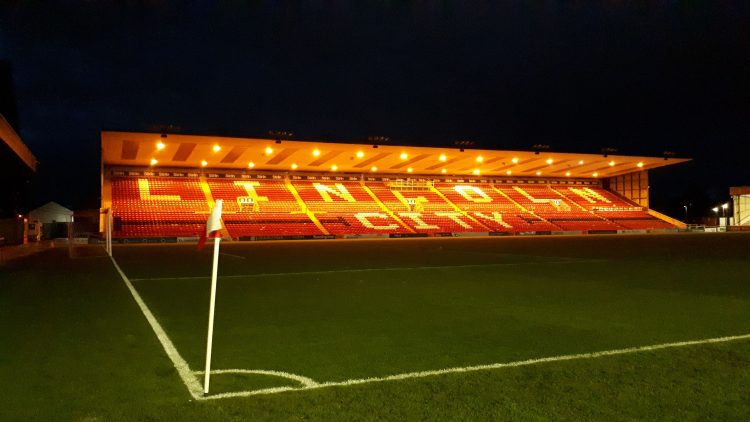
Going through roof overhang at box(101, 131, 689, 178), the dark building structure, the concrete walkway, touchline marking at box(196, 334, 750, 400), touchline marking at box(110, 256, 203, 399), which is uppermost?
roof overhang at box(101, 131, 689, 178)

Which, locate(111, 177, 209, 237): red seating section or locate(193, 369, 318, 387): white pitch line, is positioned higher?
locate(111, 177, 209, 237): red seating section

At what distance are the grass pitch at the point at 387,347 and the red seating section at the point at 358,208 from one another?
92.8 feet

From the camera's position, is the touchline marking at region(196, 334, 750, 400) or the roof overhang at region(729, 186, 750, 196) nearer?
the touchline marking at region(196, 334, 750, 400)

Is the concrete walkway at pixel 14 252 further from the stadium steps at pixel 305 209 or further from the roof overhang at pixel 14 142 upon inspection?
the stadium steps at pixel 305 209

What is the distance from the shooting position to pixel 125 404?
3881 mm

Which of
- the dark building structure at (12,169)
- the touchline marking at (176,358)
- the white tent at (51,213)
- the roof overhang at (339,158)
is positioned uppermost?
the roof overhang at (339,158)

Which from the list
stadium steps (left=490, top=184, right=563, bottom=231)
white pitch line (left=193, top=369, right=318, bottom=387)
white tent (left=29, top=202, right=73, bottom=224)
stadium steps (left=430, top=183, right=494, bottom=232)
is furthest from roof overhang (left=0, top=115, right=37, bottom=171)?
white tent (left=29, top=202, right=73, bottom=224)

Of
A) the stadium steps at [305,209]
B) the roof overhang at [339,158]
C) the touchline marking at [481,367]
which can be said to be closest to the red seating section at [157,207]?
the roof overhang at [339,158]

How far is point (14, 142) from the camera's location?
1881 centimetres

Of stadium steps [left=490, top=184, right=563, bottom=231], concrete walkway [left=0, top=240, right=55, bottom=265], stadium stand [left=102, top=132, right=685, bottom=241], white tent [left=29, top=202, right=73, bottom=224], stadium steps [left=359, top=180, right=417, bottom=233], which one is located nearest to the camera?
concrete walkway [left=0, top=240, right=55, bottom=265]

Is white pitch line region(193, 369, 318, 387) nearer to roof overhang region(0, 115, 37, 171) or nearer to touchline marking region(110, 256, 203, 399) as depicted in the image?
touchline marking region(110, 256, 203, 399)

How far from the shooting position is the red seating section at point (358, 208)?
39531 millimetres

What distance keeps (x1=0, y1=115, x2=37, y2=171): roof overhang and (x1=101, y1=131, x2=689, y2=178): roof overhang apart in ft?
25.8

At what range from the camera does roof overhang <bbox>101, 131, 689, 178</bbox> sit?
3444cm
